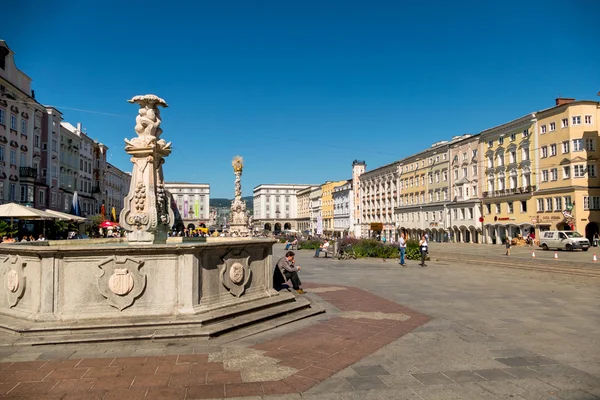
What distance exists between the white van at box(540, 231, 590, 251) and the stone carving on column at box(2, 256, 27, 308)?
3841 centimetres

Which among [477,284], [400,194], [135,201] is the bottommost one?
[477,284]

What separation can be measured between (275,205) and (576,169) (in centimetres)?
13050

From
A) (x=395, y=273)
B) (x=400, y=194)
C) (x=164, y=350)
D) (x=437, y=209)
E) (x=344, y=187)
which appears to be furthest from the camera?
(x=344, y=187)

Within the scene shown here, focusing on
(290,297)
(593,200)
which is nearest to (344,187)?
(593,200)

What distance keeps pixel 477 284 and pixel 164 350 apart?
1171 cm

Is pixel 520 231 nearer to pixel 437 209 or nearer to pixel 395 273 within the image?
pixel 437 209

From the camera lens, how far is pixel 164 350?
20.7 ft

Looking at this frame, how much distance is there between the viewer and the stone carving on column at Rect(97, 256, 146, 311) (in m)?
7.00

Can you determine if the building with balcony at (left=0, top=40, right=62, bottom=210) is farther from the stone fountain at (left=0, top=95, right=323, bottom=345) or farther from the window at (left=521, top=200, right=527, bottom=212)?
the window at (left=521, top=200, right=527, bottom=212)

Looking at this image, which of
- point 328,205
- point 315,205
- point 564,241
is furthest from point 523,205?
point 315,205

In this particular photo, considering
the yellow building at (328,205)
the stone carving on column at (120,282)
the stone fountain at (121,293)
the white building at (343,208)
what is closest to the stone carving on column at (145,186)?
the stone fountain at (121,293)

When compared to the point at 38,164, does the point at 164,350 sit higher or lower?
lower

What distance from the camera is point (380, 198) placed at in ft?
274

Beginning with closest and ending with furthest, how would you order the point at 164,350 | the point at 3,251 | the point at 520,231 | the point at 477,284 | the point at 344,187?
1. the point at 164,350
2. the point at 3,251
3. the point at 477,284
4. the point at 520,231
5. the point at 344,187
